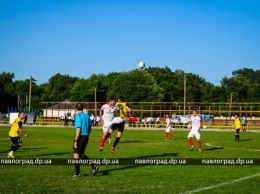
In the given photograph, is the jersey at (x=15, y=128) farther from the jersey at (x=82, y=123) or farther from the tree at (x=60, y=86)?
the tree at (x=60, y=86)

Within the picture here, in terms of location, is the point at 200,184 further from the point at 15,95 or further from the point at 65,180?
the point at 15,95

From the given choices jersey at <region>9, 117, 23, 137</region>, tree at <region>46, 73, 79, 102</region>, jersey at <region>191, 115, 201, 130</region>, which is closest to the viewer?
jersey at <region>9, 117, 23, 137</region>

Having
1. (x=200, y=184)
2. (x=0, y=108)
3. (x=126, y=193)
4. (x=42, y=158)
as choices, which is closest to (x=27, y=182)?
(x=126, y=193)

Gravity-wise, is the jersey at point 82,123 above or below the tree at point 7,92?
below

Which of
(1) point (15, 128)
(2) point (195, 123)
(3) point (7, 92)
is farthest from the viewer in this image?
(3) point (7, 92)

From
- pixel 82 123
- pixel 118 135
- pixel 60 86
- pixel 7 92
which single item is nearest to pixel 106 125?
pixel 118 135

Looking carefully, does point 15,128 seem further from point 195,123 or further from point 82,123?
point 195,123

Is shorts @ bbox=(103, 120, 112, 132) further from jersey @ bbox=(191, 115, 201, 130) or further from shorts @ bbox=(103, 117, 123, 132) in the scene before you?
jersey @ bbox=(191, 115, 201, 130)

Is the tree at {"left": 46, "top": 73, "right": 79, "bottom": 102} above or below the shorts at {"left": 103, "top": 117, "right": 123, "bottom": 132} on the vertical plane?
above

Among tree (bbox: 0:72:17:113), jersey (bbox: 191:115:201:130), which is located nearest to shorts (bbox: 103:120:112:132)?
jersey (bbox: 191:115:201:130)

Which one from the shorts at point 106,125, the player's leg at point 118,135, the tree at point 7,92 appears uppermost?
the tree at point 7,92

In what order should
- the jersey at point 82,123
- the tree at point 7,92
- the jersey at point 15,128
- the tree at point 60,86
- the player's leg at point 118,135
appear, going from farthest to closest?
1. the tree at point 60,86
2. the tree at point 7,92
3. the player's leg at point 118,135
4. the jersey at point 15,128
5. the jersey at point 82,123

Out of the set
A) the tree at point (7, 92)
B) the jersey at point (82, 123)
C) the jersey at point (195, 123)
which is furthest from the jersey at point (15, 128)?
the tree at point (7, 92)

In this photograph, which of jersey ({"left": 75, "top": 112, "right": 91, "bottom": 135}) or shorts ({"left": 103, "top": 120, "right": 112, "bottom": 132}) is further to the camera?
shorts ({"left": 103, "top": 120, "right": 112, "bottom": 132})
